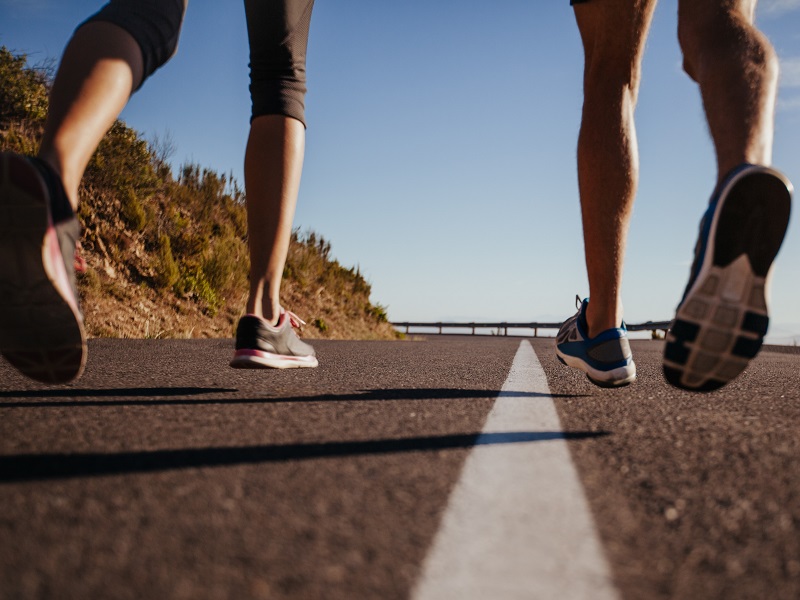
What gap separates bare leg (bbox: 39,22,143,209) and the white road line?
50.9 inches

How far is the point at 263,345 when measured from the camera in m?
2.66

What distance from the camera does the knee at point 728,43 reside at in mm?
1995

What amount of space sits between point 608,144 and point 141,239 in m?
7.50

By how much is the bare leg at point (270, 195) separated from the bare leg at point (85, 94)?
90 cm

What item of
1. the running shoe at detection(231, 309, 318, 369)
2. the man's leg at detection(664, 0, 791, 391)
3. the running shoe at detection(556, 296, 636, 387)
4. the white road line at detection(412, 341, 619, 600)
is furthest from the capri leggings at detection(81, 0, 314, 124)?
the white road line at detection(412, 341, 619, 600)

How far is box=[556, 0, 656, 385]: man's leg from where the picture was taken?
8.68 feet

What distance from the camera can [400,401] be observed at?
2352 millimetres

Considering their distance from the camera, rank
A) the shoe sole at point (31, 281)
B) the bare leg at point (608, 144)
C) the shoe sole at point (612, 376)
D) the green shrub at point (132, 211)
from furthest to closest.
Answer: the green shrub at point (132, 211), the bare leg at point (608, 144), the shoe sole at point (612, 376), the shoe sole at point (31, 281)

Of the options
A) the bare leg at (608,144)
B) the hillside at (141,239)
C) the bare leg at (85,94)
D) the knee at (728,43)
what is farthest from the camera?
the hillside at (141,239)

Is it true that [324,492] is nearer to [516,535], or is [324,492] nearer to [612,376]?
[516,535]

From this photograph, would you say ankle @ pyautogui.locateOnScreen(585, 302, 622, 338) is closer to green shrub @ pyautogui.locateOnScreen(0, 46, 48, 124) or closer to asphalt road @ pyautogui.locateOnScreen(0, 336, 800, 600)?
asphalt road @ pyautogui.locateOnScreen(0, 336, 800, 600)

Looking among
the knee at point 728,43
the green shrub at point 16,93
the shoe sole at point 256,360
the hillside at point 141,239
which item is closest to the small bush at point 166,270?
the hillside at point 141,239

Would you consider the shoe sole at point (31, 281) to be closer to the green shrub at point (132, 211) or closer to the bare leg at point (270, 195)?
the bare leg at point (270, 195)

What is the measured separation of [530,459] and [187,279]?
319 inches
